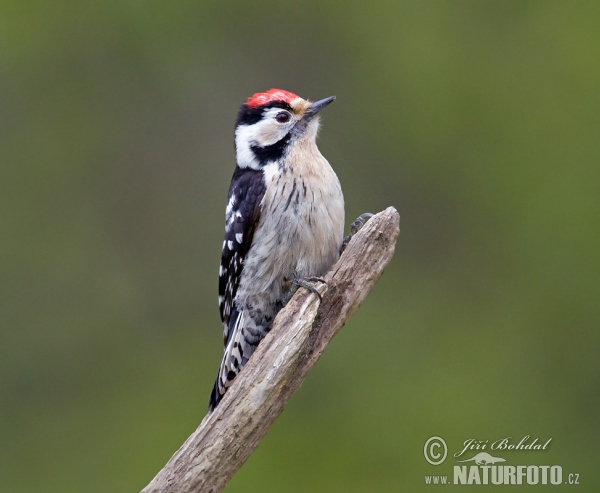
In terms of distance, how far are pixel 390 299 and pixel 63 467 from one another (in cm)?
316

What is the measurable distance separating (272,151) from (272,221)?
1.33 ft

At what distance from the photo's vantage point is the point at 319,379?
7551 mm

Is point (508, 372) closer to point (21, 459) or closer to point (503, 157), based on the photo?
point (503, 157)

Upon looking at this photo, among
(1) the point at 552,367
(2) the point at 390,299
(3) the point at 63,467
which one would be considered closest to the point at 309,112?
(2) the point at 390,299

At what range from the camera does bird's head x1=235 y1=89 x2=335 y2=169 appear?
4539mm

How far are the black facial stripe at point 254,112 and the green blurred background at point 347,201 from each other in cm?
267

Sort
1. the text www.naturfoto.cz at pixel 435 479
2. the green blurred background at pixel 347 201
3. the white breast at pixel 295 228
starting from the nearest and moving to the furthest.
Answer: the white breast at pixel 295 228
the text www.naturfoto.cz at pixel 435 479
the green blurred background at pixel 347 201

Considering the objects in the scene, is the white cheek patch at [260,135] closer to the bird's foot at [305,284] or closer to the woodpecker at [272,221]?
the woodpecker at [272,221]

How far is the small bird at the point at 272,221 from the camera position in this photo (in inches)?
169
